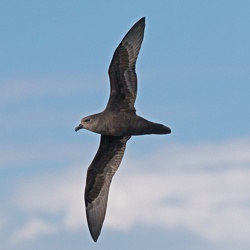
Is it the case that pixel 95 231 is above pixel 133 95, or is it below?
below

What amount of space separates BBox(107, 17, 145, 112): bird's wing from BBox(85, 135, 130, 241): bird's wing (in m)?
2.00

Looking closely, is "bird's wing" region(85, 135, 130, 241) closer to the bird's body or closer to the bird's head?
the bird's body

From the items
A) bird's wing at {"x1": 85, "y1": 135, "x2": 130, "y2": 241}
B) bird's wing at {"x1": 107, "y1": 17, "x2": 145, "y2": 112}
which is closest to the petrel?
bird's wing at {"x1": 107, "y1": 17, "x2": 145, "y2": 112}

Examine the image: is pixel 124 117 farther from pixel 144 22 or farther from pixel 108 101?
pixel 144 22

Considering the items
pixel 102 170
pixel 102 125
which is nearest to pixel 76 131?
pixel 102 125

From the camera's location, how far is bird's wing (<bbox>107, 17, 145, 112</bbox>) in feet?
81.3

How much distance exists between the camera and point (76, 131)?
24.9 meters

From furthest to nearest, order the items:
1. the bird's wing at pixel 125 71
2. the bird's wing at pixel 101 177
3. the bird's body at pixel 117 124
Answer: the bird's wing at pixel 101 177, the bird's wing at pixel 125 71, the bird's body at pixel 117 124

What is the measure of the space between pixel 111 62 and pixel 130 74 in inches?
25.5

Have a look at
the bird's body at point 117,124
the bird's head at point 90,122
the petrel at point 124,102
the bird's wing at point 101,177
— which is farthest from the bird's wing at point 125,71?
the bird's wing at point 101,177

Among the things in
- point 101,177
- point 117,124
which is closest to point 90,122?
point 117,124

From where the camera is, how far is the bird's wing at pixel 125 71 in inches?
976

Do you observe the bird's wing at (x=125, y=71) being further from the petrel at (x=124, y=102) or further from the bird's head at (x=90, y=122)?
the bird's head at (x=90, y=122)

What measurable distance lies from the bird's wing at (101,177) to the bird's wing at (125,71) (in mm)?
1996
